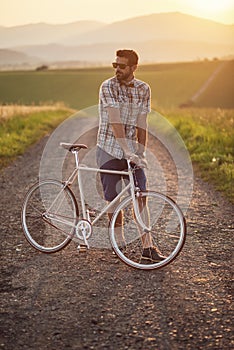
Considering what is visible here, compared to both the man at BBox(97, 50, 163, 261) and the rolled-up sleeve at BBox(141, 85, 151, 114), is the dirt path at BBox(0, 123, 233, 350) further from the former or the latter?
the rolled-up sleeve at BBox(141, 85, 151, 114)

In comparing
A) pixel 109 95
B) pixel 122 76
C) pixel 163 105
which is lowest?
pixel 163 105

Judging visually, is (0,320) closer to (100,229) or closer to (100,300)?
(100,300)

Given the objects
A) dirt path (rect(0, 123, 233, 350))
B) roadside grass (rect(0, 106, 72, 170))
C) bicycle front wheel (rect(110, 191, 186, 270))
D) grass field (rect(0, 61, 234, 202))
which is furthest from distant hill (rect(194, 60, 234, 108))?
dirt path (rect(0, 123, 233, 350))

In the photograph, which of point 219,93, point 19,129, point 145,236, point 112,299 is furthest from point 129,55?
point 219,93

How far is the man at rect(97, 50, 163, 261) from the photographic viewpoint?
5421mm

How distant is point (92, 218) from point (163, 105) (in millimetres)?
51075

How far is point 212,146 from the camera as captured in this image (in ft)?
47.5

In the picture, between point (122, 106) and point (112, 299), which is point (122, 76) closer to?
point (122, 106)

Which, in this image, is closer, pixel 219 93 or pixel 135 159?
pixel 135 159

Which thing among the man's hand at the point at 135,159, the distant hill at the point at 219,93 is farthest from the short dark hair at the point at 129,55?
the distant hill at the point at 219,93

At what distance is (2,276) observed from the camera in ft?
17.8

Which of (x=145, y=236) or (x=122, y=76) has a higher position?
(x=122, y=76)

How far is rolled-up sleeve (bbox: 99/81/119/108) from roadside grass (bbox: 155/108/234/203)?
409 centimetres

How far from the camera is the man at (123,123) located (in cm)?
542
